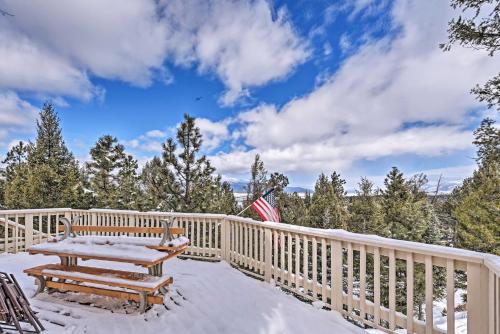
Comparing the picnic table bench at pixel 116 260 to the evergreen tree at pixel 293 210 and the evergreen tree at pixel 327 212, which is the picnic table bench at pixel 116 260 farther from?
the evergreen tree at pixel 327 212

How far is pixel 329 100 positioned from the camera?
1092 cm

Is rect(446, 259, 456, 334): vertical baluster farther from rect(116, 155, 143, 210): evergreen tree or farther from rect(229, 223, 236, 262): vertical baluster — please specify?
rect(116, 155, 143, 210): evergreen tree

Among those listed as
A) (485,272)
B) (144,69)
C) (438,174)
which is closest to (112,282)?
(485,272)

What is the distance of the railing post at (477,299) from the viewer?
194 cm

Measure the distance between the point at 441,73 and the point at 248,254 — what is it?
6856mm

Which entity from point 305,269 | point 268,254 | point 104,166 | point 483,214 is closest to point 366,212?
point 483,214

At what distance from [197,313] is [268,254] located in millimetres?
1494

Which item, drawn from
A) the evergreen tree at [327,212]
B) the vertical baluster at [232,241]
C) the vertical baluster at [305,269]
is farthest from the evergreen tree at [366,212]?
the vertical baluster at [305,269]

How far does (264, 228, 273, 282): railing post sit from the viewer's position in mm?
4186

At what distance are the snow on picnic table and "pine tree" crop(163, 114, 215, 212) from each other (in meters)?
6.19

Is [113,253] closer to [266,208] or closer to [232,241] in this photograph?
[232,241]

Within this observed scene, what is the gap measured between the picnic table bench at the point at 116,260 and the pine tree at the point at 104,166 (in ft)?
31.3

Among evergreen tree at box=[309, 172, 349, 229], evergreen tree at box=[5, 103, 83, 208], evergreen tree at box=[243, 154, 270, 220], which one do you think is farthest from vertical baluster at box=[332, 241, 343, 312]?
evergreen tree at box=[243, 154, 270, 220]

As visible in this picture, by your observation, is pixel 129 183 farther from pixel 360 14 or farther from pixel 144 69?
pixel 360 14
